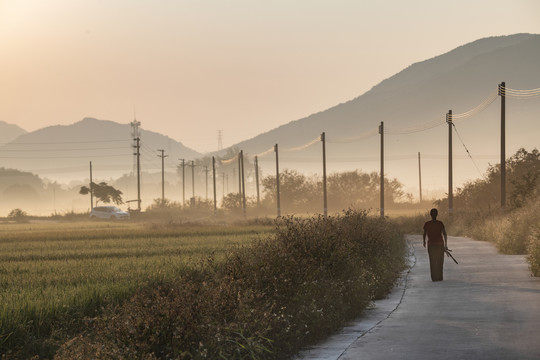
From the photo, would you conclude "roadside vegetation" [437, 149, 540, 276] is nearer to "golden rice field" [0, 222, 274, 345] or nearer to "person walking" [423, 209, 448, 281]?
"person walking" [423, 209, 448, 281]

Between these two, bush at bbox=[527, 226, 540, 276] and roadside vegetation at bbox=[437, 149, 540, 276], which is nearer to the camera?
bush at bbox=[527, 226, 540, 276]

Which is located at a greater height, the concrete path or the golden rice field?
the golden rice field

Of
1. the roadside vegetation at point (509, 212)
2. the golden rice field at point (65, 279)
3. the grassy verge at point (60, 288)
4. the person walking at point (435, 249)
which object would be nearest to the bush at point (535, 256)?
the roadside vegetation at point (509, 212)

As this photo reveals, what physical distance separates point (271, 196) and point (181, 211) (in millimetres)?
16286

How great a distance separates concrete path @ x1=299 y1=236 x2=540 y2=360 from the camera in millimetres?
12250

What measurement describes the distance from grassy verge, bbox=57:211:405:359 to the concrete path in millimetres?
504

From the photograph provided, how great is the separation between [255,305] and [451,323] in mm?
3955

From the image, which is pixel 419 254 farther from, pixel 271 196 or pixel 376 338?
pixel 271 196

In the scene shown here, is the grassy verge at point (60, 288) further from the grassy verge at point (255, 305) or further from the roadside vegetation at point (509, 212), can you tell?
the roadside vegetation at point (509, 212)

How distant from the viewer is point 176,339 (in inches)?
409

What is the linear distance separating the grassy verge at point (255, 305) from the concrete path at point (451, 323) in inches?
19.8

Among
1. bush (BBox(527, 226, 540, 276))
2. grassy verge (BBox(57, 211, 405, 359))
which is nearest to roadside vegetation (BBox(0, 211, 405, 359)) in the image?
grassy verge (BBox(57, 211, 405, 359))

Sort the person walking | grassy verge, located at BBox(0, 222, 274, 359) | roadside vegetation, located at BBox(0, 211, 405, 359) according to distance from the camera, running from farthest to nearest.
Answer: the person walking → grassy verge, located at BBox(0, 222, 274, 359) → roadside vegetation, located at BBox(0, 211, 405, 359)

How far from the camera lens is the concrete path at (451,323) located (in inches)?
482
